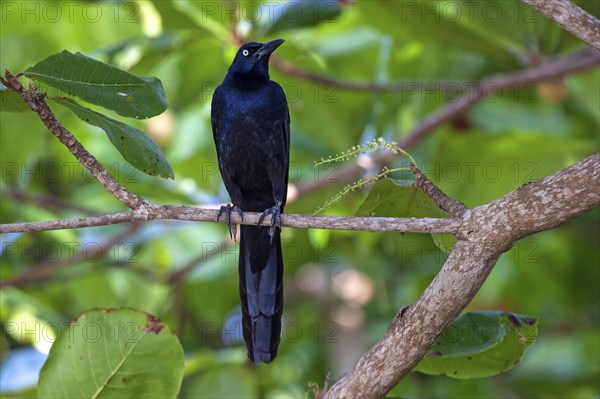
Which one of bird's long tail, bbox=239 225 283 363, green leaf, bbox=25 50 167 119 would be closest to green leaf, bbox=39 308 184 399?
bird's long tail, bbox=239 225 283 363

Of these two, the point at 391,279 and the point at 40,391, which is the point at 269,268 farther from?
the point at 391,279

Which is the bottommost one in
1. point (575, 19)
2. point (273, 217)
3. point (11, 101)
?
point (273, 217)

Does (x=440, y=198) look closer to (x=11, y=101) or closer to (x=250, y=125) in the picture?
(x=11, y=101)

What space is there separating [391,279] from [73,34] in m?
2.54

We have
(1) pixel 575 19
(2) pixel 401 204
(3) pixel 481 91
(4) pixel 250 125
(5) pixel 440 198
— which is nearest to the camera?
(1) pixel 575 19

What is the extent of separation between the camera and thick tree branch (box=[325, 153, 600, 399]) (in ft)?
7.04

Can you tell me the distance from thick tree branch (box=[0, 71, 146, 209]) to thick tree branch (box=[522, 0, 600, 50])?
49.3 inches

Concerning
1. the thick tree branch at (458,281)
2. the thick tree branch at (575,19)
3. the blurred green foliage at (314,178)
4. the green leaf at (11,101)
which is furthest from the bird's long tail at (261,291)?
the thick tree branch at (575,19)

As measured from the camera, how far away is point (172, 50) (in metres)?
4.30

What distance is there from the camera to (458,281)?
2211mm

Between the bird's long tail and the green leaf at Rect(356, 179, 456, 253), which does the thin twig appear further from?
the bird's long tail

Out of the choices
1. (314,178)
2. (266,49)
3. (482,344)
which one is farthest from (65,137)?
(314,178)

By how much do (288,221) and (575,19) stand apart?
3.13ft

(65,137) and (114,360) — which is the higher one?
(65,137)
